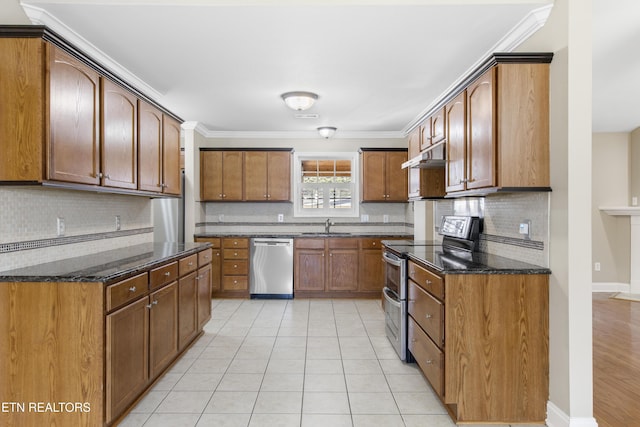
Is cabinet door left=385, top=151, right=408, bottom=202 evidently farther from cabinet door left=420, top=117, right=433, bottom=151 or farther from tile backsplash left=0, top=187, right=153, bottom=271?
tile backsplash left=0, top=187, right=153, bottom=271

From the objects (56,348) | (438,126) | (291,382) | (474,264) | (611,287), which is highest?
(438,126)

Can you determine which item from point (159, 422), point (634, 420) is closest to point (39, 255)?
point (159, 422)

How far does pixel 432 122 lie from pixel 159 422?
316 centimetres

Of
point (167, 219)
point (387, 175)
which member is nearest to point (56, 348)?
point (167, 219)

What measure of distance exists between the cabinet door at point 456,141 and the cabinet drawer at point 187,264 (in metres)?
2.28

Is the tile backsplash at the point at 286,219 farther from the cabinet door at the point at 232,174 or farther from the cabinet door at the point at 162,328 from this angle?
the cabinet door at the point at 162,328

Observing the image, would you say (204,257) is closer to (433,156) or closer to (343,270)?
(343,270)

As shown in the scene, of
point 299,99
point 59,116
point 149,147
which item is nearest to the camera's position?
point 59,116

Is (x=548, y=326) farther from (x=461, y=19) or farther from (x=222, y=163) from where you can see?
(x=222, y=163)

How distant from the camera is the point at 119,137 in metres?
2.62

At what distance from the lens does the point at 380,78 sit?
133 inches

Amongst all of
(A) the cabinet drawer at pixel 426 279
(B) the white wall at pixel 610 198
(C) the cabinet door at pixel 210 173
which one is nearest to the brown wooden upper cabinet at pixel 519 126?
(A) the cabinet drawer at pixel 426 279

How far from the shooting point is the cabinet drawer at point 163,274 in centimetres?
246

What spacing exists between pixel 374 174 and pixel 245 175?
1941mm
